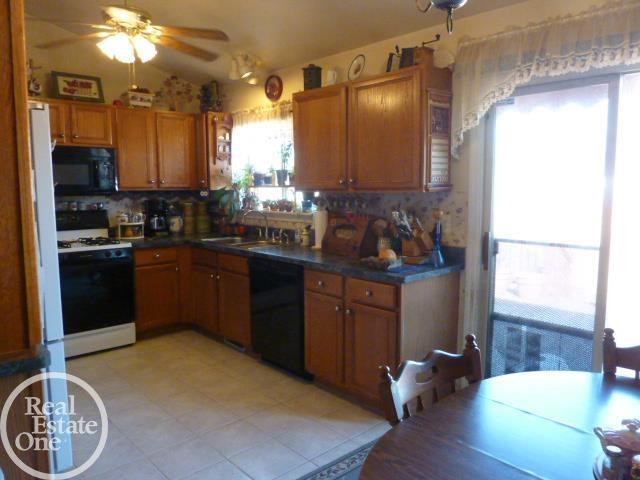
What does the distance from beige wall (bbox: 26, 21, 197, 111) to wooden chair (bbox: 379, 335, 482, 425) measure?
4.12 meters

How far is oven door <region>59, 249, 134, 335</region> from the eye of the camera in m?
3.73

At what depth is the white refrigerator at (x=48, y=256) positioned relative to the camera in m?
2.27

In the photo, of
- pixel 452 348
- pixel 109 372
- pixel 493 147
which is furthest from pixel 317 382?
pixel 493 147

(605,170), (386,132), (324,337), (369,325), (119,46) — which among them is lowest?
(324,337)

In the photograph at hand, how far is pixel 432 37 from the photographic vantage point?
3025mm

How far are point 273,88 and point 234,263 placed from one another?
5.36ft

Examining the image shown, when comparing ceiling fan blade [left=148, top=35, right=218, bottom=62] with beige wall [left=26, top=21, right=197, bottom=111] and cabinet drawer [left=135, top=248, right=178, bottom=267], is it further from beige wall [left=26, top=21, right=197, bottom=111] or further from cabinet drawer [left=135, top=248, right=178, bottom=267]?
cabinet drawer [left=135, top=248, right=178, bottom=267]

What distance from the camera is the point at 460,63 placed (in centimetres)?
285

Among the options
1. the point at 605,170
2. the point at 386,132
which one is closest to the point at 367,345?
the point at 386,132

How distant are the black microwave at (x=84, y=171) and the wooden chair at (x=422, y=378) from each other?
362 cm

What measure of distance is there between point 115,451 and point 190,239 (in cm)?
229

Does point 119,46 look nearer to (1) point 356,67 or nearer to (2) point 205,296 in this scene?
(1) point 356,67

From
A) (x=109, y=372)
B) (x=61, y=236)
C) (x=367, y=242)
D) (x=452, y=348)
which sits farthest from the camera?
(x=61, y=236)

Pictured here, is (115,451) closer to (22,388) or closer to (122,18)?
(22,388)
